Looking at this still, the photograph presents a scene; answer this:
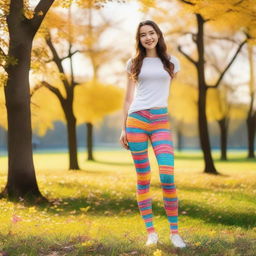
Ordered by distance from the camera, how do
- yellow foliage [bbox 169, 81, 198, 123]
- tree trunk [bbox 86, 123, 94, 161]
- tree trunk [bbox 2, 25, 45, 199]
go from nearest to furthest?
tree trunk [bbox 2, 25, 45, 199], yellow foliage [bbox 169, 81, 198, 123], tree trunk [bbox 86, 123, 94, 161]

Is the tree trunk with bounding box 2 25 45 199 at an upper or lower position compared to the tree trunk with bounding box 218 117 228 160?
upper

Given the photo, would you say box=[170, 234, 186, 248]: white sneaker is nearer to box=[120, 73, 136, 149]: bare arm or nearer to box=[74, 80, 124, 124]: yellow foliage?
box=[120, 73, 136, 149]: bare arm

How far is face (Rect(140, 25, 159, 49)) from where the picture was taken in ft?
15.1

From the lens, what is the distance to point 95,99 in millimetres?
21453

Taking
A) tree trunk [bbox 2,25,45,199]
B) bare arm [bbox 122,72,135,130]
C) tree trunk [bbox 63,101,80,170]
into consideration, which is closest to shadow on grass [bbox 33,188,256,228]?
tree trunk [bbox 2,25,45,199]

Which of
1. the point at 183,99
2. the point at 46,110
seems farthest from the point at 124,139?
the point at 183,99

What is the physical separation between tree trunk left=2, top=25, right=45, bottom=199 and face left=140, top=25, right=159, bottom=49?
467 cm

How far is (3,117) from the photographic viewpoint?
58.5 ft

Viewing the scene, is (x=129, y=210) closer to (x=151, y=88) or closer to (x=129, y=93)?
(x=129, y=93)

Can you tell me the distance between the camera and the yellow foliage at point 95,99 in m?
21.5

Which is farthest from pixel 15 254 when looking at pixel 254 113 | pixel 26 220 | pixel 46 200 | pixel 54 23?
pixel 254 113

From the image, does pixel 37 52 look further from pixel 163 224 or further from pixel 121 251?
pixel 121 251

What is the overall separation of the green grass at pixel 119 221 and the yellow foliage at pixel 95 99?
9.00m

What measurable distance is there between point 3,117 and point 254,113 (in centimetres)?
1990
